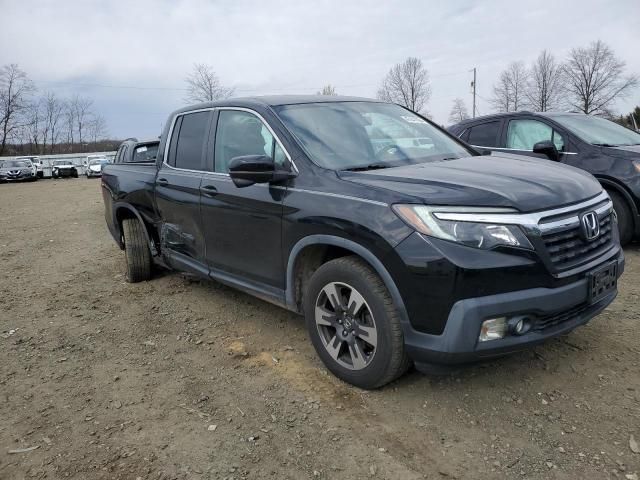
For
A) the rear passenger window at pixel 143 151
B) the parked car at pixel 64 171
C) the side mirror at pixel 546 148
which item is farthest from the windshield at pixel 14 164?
the side mirror at pixel 546 148

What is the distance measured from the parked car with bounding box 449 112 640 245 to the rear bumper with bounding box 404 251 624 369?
3530mm

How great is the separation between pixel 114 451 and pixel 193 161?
239 centimetres

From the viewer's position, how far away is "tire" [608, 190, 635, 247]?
566cm

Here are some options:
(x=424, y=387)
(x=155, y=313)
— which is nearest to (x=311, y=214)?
(x=424, y=387)

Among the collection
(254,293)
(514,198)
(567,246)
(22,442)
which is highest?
(514,198)

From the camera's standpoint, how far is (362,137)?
352cm

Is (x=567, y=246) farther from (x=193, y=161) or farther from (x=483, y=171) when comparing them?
(x=193, y=161)

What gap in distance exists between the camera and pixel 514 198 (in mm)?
2551

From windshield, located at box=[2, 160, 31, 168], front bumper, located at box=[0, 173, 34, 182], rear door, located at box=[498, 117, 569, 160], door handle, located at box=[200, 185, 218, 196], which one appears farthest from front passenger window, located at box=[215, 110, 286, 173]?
windshield, located at box=[2, 160, 31, 168]

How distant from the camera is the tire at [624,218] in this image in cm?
566

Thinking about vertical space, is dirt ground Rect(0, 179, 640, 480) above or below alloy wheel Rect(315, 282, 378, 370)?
below

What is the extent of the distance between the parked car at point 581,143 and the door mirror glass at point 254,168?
3.71m

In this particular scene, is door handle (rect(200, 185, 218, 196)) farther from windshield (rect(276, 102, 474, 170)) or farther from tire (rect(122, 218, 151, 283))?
tire (rect(122, 218, 151, 283))

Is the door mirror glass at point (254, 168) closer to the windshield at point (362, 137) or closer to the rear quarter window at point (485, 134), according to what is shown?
the windshield at point (362, 137)
